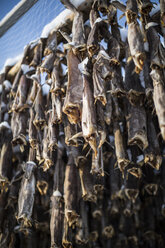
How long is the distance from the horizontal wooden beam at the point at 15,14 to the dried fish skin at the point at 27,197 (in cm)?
144

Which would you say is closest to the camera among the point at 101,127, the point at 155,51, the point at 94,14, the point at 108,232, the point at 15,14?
the point at 101,127

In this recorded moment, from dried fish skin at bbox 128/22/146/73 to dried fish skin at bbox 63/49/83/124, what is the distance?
1.12ft

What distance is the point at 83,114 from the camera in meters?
1.39

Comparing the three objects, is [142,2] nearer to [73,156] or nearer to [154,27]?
[154,27]

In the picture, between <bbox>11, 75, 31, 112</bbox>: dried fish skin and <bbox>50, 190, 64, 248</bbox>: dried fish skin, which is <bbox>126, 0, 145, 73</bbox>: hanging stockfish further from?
<bbox>50, 190, 64, 248</bbox>: dried fish skin

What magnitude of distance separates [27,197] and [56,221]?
0.32 meters

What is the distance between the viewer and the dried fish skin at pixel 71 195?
1.89 meters

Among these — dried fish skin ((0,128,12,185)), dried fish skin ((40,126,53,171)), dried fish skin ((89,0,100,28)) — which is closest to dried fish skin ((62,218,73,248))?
dried fish skin ((40,126,53,171))

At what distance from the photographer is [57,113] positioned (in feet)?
6.16

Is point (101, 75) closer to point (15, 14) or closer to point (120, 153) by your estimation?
point (120, 153)

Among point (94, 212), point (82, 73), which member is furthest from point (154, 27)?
point (94, 212)

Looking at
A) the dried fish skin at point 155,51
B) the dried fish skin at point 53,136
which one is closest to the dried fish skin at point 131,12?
the dried fish skin at point 155,51

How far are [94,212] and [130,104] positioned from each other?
1.98 meters

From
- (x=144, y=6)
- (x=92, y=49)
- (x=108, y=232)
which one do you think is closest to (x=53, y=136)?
(x=92, y=49)
